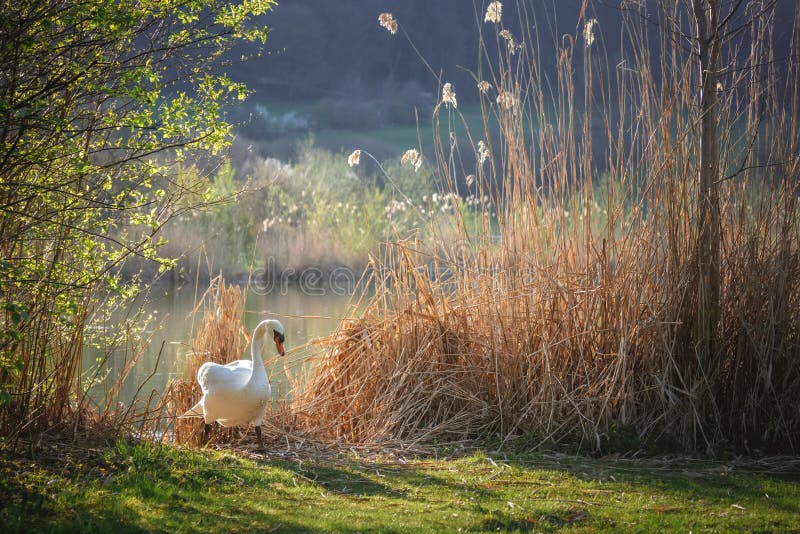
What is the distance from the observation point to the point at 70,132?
4.04m

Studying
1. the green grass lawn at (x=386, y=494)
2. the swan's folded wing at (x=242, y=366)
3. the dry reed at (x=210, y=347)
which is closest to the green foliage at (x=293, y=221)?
the dry reed at (x=210, y=347)

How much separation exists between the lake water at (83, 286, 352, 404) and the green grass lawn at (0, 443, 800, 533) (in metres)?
1.74

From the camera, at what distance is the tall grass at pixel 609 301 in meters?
4.47

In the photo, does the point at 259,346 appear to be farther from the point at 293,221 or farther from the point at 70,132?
the point at 293,221

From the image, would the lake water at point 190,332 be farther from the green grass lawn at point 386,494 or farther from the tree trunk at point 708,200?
the tree trunk at point 708,200

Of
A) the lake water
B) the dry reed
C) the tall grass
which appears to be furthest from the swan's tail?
the tall grass

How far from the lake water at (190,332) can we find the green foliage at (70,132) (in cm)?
132

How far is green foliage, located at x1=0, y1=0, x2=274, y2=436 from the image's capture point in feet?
11.3

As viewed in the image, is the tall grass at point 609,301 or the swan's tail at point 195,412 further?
the swan's tail at point 195,412

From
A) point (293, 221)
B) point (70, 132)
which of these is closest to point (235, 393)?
point (70, 132)

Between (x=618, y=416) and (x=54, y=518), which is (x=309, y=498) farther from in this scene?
(x=618, y=416)

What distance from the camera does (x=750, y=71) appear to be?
5.02 m

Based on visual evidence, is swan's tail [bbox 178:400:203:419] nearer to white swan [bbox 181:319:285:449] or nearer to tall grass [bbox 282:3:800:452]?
white swan [bbox 181:319:285:449]

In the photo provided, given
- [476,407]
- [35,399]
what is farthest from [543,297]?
[35,399]
